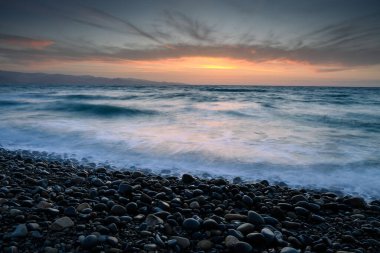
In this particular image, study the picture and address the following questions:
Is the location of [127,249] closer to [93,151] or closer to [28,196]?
[28,196]

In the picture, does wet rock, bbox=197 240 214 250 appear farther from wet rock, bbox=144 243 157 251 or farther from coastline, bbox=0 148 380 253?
wet rock, bbox=144 243 157 251

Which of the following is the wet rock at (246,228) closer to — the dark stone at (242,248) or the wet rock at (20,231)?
the dark stone at (242,248)

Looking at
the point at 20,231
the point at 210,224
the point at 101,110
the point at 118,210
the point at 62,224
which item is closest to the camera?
the point at 20,231

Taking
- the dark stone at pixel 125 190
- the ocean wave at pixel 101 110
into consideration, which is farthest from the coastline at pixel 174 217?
the ocean wave at pixel 101 110

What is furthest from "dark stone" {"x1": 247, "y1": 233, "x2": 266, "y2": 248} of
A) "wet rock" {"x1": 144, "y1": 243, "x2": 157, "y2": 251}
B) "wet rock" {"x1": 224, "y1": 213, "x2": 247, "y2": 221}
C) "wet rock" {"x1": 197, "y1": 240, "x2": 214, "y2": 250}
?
"wet rock" {"x1": 144, "y1": 243, "x2": 157, "y2": 251}

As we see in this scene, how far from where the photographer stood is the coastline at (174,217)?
102 inches

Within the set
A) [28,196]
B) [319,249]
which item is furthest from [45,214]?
[319,249]

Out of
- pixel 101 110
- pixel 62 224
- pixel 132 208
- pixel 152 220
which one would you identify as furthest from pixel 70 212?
pixel 101 110

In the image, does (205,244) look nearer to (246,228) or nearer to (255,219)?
(246,228)

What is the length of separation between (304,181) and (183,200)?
2.50 meters

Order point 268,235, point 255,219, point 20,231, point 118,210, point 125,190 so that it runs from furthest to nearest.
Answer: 1. point 125,190
2. point 118,210
3. point 255,219
4. point 268,235
5. point 20,231

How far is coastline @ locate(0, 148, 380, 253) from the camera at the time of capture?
8.51ft

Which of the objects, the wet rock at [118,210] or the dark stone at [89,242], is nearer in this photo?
the dark stone at [89,242]

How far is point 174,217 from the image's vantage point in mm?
3125
